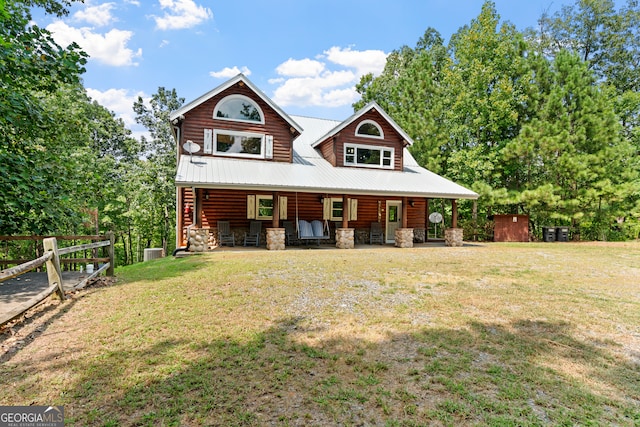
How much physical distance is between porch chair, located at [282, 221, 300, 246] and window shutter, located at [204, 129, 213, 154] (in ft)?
15.0

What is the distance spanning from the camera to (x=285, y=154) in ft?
48.6

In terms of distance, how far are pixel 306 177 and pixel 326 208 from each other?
2676 millimetres

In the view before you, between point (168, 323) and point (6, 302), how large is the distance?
8.61 feet

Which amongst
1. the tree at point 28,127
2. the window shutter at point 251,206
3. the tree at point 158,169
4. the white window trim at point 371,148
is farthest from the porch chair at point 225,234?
the tree at point 158,169

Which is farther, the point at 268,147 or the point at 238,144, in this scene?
the point at 268,147

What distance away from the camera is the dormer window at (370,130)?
628 inches

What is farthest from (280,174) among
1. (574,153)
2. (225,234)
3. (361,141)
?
(574,153)

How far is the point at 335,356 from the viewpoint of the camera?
3426 mm

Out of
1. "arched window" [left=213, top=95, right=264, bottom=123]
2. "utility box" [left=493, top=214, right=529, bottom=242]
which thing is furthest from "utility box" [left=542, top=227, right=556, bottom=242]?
"arched window" [left=213, top=95, right=264, bottom=123]

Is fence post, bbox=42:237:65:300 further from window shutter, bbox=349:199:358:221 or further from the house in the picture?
window shutter, bbox=349:199:358:221

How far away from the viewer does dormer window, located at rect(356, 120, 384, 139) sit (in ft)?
52.4

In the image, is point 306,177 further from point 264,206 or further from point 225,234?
point 225,234

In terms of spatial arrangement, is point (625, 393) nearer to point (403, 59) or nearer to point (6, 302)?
point (6, 302)

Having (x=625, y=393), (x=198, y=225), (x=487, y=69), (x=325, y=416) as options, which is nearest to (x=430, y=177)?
(x=487, y=69)
